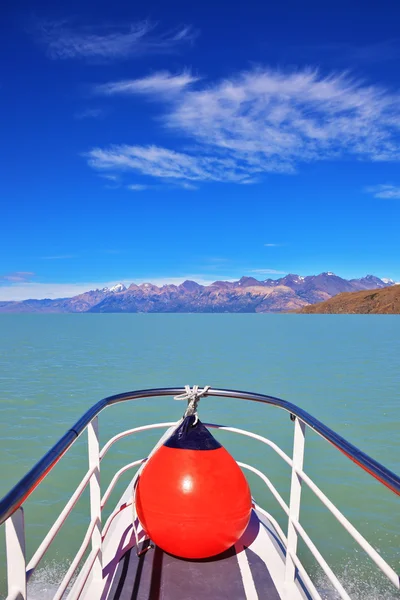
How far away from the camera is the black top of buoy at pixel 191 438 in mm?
2807

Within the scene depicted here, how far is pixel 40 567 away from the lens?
17.7 ft

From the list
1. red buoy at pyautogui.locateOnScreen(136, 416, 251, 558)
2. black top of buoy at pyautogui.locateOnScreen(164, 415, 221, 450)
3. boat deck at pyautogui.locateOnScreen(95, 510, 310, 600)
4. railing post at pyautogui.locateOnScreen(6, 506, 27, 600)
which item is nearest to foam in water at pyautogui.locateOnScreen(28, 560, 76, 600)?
boat deck at pyautogui.locateOnScreen(95, 510, 310, 600)

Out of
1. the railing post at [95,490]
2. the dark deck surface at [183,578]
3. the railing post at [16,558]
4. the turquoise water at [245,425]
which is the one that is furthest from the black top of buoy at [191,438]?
the turquoise water at [245,425]

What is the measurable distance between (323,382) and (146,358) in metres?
15.5

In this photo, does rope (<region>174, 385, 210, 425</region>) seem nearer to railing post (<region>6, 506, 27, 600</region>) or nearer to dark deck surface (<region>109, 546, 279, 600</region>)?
dark deck surface (<region>109, 546, 279, 600</region>)

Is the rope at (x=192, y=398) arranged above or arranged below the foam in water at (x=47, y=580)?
above

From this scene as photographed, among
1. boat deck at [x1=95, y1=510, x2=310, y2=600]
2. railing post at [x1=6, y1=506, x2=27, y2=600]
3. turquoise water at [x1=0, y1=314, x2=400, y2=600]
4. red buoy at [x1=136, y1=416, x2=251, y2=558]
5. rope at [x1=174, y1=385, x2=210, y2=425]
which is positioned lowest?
turquoise water at [x1=0, y1=314, x2=400, y2=600]

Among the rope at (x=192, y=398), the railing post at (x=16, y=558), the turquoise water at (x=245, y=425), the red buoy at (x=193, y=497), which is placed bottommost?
the turquoise water at (x=245, y=425)

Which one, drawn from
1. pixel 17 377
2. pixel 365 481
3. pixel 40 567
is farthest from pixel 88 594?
pixel 17 377

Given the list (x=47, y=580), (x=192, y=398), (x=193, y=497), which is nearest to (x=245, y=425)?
(x=47, y=580)

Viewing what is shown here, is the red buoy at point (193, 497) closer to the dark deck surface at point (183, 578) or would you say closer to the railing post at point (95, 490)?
the dark deck surface at point (183, 578)

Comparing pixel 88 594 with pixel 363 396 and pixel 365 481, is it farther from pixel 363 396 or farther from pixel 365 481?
pixel 363 396

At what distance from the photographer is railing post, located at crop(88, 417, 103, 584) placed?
2.67 m

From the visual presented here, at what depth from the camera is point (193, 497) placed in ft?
8.68
